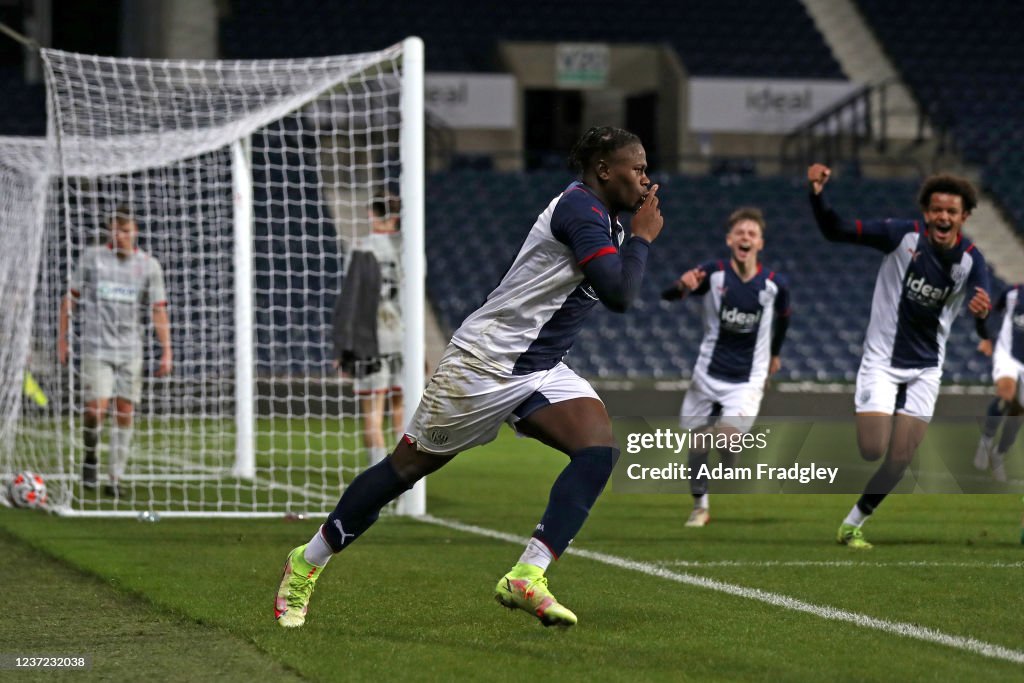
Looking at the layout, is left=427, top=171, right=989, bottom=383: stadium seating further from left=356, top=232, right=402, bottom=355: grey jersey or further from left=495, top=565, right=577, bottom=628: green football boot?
left=495, top=565, right=577, bottom=628: green football boot

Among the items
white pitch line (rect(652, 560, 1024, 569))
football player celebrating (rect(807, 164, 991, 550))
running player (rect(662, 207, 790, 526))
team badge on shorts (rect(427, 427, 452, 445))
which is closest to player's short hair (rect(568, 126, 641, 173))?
team badge on shorts (rect(427, 427, 452, 445))

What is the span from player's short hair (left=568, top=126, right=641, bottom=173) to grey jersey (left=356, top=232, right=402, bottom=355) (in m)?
5.05

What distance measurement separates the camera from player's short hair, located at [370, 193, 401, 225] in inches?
370

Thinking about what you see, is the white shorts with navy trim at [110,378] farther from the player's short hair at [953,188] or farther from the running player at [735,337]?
the player's short hair at [953,188]

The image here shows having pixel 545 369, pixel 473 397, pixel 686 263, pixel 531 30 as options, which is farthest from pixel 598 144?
pixel 531 30

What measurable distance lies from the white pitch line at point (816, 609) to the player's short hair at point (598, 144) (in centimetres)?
191

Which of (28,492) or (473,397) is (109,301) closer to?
(28,492)

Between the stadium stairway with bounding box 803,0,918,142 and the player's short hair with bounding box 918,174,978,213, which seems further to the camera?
the stadium stairway with bounding box 803,0,918,142

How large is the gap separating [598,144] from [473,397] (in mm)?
952

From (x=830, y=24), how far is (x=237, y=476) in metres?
17.9

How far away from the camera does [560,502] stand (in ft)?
15.7

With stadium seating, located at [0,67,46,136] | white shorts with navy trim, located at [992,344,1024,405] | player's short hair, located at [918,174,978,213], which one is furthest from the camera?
stadium seating, located at [0,67,46,136]

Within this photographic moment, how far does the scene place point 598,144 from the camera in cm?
487

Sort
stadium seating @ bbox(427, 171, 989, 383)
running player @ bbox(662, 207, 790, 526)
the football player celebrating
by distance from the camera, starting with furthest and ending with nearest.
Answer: stadium seating @ bbox(427, 171, 989, 383) < running player @ bbox(662, 207, 790, 526) < the football player celebrating
